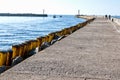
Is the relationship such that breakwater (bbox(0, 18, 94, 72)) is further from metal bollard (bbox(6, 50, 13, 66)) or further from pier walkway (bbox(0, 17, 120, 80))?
pier walkway (bbox(0, 17, 120, 80))

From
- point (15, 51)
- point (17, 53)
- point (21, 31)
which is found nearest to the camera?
point (15, 51)

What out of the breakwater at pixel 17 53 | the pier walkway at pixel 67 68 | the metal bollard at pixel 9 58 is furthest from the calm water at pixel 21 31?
the pier walkway at pixel 67 68

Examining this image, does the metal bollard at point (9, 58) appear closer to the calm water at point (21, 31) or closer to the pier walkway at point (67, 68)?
the pier walkway at point (67, 68)

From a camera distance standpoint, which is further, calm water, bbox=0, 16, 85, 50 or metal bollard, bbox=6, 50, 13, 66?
calm water, bbox=0, 16, 85, 50

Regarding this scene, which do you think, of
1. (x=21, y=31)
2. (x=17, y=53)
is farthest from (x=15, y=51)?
(x=21, y=31)

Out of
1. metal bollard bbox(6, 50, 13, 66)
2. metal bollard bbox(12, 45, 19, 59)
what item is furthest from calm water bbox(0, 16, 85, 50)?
metal bollard bbox(6, 50, 13, 66)

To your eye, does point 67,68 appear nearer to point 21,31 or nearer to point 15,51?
point 15,51

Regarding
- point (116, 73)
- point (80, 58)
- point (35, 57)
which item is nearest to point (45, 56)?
point (35, 57)

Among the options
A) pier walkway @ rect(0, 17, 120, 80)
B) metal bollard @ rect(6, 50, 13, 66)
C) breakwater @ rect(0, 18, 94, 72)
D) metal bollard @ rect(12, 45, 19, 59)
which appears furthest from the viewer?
metal bollard @ rect(12, 45, 19, 59)

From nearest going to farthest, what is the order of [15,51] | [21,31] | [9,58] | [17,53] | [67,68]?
[67,68] < [9,58] < [15,51] < [17,53] < [21,31]

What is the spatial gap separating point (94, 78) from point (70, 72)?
2.74ft

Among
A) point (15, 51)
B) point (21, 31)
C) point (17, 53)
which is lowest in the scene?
point (21, 31)

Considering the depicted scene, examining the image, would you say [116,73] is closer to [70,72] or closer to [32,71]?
[70,72]

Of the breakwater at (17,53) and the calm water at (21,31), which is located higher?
the breakwater at (17,53)
